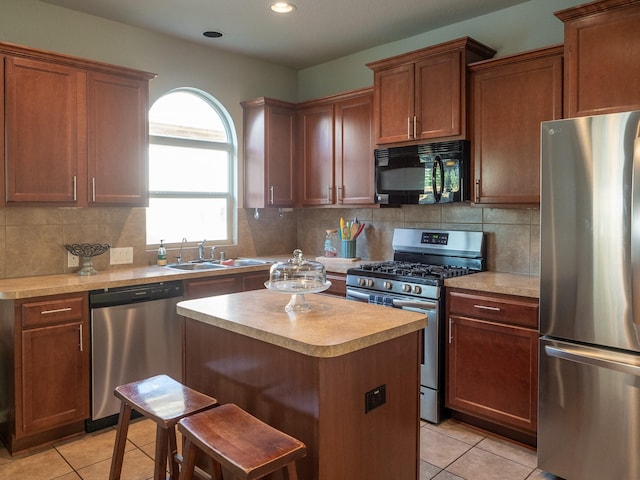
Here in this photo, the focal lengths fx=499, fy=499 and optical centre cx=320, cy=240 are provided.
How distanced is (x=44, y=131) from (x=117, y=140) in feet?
1.51

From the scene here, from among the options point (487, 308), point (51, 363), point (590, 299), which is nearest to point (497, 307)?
point (487, 308)

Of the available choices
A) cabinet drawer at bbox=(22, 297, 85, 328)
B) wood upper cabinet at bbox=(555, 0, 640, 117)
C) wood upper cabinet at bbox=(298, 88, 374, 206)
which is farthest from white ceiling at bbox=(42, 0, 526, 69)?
cabinet drawer at bbox=(22, 297, 85, 328)

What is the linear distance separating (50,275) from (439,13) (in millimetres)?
3327

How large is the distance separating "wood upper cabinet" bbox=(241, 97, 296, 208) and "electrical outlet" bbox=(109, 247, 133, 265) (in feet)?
3.93

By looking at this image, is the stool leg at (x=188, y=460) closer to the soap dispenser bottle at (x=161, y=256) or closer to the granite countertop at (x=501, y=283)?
the granite countertop at (x=501, y=283)

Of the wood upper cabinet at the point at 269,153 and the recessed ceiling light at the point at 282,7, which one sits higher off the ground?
the recessed ceiling light at the point at 282,7

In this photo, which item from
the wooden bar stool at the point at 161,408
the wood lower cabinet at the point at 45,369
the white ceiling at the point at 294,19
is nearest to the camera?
the wooden bar stool at the point at 161,408

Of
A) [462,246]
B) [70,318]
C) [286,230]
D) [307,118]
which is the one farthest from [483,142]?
[70,318]

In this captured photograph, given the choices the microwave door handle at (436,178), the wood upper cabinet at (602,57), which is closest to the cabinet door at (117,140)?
the microwave door handle at (436,178)

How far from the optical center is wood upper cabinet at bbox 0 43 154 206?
9.86ft

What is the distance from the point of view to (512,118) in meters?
3.21

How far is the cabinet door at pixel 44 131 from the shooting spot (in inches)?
118

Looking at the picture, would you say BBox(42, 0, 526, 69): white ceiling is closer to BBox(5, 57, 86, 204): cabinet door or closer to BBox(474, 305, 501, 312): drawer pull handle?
BBox(5, 57, 86, 204): cabinet door

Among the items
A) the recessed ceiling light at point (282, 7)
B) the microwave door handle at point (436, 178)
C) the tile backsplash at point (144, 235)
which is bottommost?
the tile backsplash at point (144, 235)
